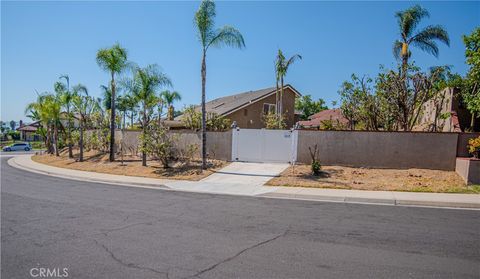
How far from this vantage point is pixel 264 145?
60.1 ft

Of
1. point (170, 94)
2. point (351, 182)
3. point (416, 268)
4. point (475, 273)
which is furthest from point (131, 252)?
point (170, 94)

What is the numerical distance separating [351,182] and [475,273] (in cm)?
865

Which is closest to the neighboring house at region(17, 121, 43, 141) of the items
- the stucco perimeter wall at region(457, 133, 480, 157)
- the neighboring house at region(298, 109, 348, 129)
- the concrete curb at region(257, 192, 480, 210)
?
the neighboring house at region(298, 109, 348, 129)

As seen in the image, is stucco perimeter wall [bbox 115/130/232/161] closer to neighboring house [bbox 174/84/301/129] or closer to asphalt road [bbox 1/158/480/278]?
neighboring house [bbox 174/84/301/129]

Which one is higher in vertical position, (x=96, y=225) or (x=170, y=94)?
(x=170, y=94)

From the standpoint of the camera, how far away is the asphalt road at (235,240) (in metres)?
4.67

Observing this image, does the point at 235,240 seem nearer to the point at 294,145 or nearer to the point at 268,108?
the point at 294,145

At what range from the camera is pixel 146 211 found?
8523 mm

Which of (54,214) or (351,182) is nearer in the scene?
(54,214)

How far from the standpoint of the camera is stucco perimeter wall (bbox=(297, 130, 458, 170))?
48.0 ft

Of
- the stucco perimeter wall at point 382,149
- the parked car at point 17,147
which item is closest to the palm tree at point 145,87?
the stucco perimeter wall at point 382,149

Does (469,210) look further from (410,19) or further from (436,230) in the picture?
(410,19)
